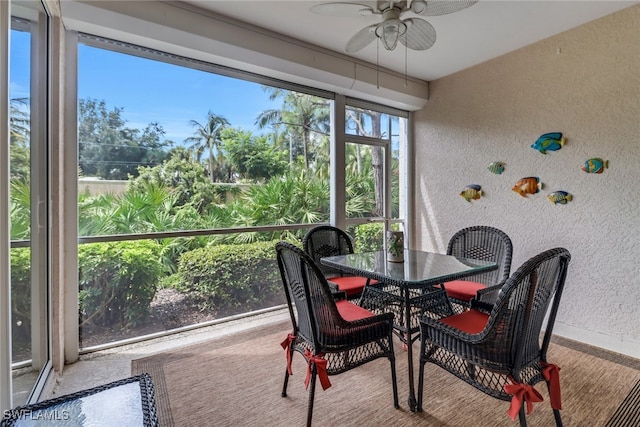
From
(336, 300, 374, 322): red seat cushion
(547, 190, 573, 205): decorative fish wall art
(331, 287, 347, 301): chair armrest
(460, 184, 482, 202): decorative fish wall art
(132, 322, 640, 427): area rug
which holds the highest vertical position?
(460, 184, 482, 202): decorative fish wall art

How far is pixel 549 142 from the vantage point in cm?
308

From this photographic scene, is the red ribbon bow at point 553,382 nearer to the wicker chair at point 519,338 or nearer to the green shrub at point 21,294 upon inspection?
the wicker chair at point 519,338

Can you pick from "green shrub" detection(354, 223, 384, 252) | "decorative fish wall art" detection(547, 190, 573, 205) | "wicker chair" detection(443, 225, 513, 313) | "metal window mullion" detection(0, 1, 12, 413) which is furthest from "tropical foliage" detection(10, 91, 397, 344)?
"decorative fish wall art" detection(547, 190, 573, 205)

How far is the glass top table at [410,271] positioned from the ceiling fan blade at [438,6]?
1.62 m

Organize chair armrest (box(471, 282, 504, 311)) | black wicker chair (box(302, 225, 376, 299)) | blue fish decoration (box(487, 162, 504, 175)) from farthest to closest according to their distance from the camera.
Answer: blue fish decoration (box(487, 162, 504, 175)), black wicker chair (box(302, 225, 376, 299)), chair armrest (box(471, 282, 504, 311))

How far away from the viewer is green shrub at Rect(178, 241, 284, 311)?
3123 millimetres

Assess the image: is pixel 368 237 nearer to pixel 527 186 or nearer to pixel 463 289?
pixel 463 289

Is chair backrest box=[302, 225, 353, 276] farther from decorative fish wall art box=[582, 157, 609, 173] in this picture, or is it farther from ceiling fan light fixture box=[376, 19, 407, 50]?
decorative fish wall art box=[582, 157, 609, 173]

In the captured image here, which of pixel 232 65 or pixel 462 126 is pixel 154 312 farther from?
pixel 462 126

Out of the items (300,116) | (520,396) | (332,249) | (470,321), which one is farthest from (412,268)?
→ (300,116)

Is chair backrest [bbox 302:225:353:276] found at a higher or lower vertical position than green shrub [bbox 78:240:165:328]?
higher

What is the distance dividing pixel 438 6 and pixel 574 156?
1.98m

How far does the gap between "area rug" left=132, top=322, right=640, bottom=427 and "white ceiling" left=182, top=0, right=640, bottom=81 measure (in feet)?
8.98

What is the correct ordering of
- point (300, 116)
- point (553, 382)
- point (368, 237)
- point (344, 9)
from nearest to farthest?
1. point (553, 382)
2. point (344, 9)
3. point (300, 116)
4. point (368, 237)
